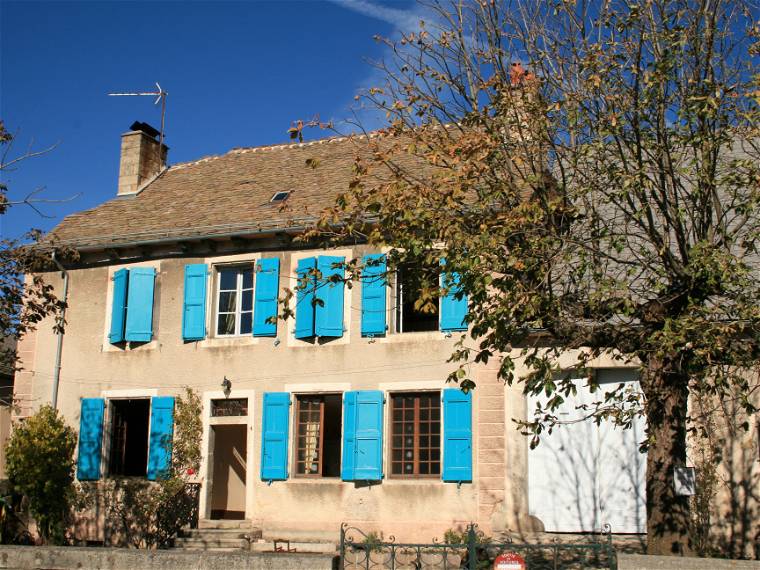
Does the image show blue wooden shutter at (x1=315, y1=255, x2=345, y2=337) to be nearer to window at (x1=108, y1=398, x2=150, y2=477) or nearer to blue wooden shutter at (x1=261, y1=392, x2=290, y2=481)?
blue wooden shutter at (x1=261, y1=392, x2=290, y2=481)

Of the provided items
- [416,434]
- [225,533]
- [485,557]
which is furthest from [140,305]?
[485,557]

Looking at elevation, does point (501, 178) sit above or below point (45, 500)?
above

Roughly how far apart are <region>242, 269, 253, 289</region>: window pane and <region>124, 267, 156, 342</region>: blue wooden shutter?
5.73ft

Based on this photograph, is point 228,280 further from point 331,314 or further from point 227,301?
point 331,314

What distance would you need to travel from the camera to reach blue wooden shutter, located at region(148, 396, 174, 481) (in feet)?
54.0

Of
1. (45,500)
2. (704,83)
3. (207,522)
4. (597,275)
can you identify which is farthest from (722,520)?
(45,500)

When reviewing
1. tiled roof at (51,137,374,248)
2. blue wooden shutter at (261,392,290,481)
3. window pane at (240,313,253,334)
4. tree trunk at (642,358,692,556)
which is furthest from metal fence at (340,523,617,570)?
tiled roof at (51,137,374,248)

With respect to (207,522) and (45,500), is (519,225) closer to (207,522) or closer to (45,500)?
(207,522)

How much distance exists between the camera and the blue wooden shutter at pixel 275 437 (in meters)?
16.0

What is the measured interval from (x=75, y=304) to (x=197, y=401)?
11.2 feet

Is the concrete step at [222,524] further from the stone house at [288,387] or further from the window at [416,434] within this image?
the window at [416,434]

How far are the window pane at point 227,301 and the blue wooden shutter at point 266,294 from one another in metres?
0.77

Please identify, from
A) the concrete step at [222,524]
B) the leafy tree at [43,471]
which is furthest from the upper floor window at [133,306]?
the concrete step at [222,524]

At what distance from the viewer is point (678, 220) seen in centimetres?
903
